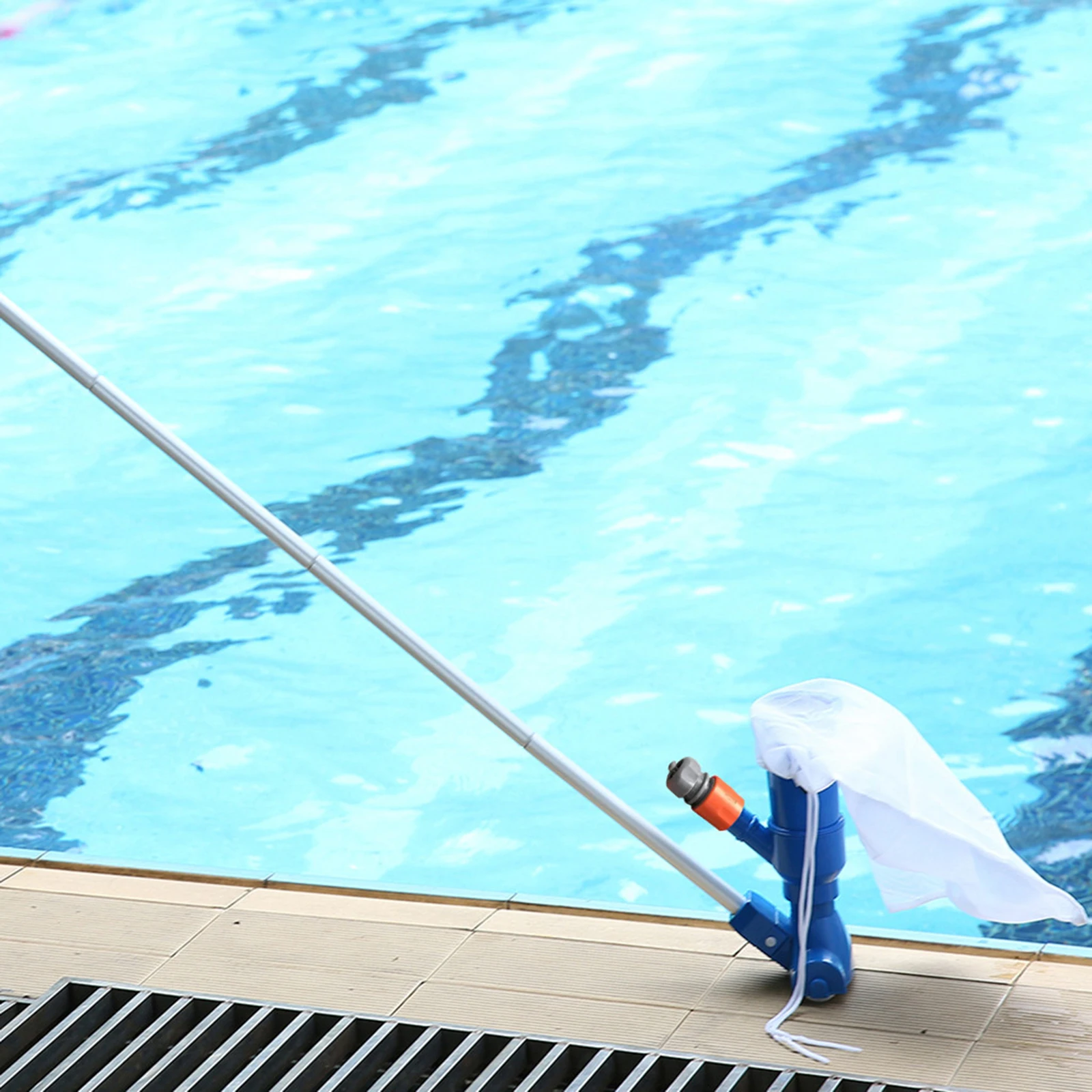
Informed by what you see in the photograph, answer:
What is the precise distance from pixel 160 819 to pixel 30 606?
1410 millimetres

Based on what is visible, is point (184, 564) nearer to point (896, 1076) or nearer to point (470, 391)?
point (470, 391)

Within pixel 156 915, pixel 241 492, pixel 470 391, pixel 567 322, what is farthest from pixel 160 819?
pixel 567 322

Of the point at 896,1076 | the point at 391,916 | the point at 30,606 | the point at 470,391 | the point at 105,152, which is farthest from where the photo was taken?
the point at 105,152

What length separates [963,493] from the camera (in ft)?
18.4

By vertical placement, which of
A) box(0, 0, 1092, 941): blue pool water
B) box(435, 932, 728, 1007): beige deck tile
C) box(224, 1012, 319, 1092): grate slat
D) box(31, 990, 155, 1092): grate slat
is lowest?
box(0, 0, 1092, 941): blue pool water

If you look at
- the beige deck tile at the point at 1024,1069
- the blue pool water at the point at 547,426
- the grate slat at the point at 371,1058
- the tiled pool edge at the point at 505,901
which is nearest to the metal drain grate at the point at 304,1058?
the grate slat at the point at 371,1058

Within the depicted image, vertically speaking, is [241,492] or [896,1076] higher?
[241,492]

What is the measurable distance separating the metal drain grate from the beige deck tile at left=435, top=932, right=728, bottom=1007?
20cm

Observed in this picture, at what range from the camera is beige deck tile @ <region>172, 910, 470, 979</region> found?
2830 millimetres

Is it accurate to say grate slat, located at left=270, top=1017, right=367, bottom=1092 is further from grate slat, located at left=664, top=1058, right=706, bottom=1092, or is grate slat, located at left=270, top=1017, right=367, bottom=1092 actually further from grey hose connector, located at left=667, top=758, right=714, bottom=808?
grey hose connector, located at left=667, top=758, right=714, bottom=808

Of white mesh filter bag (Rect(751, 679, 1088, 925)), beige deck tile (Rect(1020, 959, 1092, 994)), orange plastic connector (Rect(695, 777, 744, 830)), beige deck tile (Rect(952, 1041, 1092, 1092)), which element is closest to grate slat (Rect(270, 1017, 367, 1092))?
orange plastic connector (Rect(695, 777, 744, 830))

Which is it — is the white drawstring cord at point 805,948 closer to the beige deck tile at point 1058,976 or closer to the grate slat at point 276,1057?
the beige deck tile at point 1058,976

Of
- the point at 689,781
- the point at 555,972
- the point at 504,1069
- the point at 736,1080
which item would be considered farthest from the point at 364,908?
the point at 736,1080

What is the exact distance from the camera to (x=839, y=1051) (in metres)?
2.46
